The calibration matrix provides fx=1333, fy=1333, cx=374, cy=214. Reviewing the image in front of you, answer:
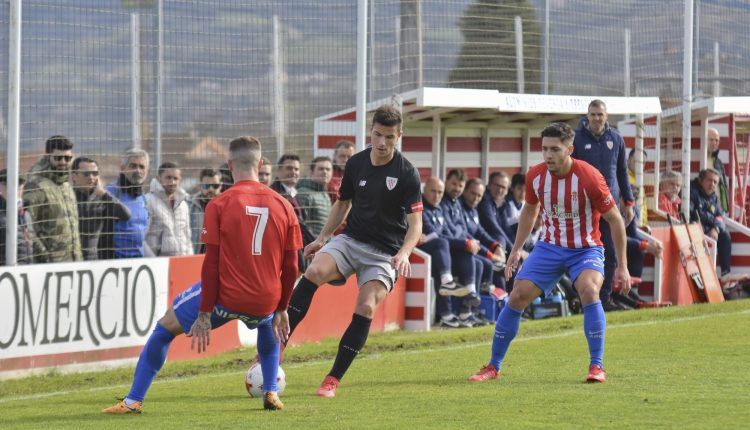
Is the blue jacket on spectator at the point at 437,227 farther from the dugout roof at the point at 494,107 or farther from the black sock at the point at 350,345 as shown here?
the black sock at the point at 350,345

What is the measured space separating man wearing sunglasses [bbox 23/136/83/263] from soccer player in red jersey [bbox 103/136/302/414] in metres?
3.65

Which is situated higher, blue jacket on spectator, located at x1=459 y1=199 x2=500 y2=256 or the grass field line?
blue jacket on spectator, located at x1=459 y1=199 x2=500 y2=256

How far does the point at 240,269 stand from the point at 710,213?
1340 centimetres

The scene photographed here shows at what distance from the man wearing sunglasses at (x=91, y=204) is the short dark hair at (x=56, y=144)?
0.32m

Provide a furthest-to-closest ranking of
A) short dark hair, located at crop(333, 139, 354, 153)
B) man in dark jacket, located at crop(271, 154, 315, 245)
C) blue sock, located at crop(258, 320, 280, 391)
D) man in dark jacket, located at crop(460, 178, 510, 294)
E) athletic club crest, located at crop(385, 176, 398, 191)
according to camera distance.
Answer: man in dark jacket, located at crop(460, 178, 510, 294), short dark hair, located at crop(333, 139, 354, 153), man in dark jacket, located at crop(271, 154, 315, 245), athletic club crest, located at crop(385, 176, 398, 191), blue sock, located at crop(258, 320, 280, 391)

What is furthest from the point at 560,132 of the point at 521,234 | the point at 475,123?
the point at 475,123

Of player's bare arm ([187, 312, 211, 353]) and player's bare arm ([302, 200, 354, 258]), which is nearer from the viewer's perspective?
player's bare arm ([187, 312, 211, 353])

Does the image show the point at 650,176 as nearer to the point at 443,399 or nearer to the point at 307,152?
the point at 307,152

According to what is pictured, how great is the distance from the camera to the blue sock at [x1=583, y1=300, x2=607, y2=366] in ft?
32.9

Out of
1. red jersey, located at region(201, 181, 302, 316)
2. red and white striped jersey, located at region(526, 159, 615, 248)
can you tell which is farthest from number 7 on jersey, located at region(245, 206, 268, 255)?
red and white striped jersey, located at region(526, 159, 615, 248)

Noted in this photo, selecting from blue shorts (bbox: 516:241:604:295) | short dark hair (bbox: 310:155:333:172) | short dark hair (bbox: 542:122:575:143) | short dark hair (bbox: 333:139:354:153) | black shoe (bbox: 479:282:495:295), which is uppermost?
short dark hair (bbox: 333:139:354:153)

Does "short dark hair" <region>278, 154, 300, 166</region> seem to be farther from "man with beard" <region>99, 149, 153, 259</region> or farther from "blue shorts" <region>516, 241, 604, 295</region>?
"blue shorts" <region>516, 241, 604, 295</region>

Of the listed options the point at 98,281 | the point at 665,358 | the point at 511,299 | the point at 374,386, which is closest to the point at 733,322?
the point at 665,358

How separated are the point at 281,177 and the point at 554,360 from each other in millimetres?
4095
